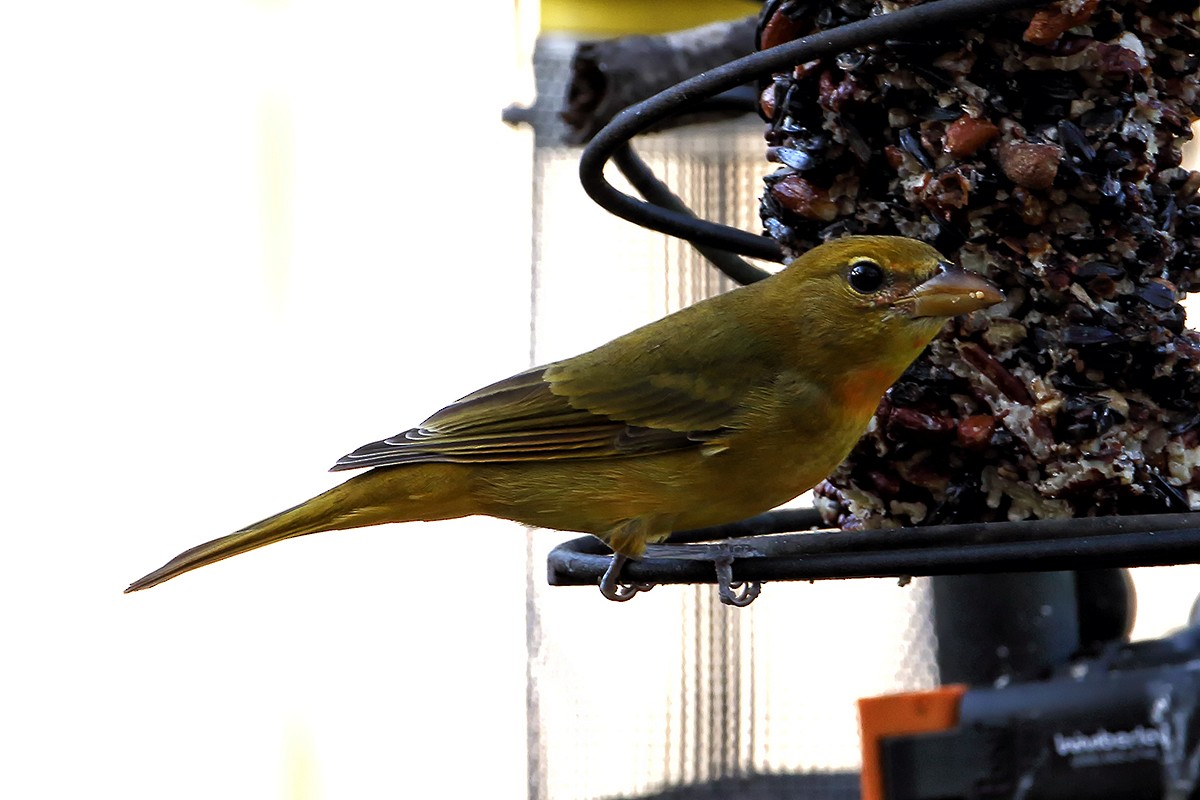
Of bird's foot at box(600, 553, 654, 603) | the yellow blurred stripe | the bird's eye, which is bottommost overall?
bird's foot at box(600, 553, 654, 603)

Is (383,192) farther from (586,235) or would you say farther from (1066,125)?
(1066,125)

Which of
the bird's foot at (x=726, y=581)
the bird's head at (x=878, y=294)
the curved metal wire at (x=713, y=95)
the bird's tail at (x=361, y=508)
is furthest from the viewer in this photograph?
the bird's tail at (x=361, y=508)

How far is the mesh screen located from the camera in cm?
460

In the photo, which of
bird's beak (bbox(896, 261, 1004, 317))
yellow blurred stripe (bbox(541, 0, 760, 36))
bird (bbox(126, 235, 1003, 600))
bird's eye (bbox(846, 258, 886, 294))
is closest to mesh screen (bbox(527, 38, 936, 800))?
yellow blurred stripe (bbox(541, 0, 760, 36))

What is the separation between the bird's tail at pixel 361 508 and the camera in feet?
9.54

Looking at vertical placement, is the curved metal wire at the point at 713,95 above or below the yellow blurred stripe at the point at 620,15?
below

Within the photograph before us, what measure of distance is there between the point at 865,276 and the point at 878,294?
43 millimetres

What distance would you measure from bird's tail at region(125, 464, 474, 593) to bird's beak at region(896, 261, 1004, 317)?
1062 mm

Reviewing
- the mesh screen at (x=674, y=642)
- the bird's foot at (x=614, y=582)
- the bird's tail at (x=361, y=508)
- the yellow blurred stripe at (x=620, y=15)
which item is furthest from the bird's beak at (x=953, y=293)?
the yellow blurred stripe at (x=620, y=15)

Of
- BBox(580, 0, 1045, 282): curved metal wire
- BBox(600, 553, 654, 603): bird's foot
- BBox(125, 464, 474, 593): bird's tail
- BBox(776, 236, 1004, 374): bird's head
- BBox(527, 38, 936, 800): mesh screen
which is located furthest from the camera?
BBox(527, 38, 936, 800): mesh screen

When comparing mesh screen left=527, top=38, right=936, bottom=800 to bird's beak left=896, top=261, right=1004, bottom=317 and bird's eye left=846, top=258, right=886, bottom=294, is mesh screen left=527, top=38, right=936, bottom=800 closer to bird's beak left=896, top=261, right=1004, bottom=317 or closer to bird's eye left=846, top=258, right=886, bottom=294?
bird's eye left=846, top=258, right=886, bottom=294

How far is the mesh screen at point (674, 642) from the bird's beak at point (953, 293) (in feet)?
6.90

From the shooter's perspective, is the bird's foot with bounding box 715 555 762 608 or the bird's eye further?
the bird's eye

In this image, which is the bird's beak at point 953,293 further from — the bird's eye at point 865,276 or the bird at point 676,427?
the bird's eye at point 865,276
